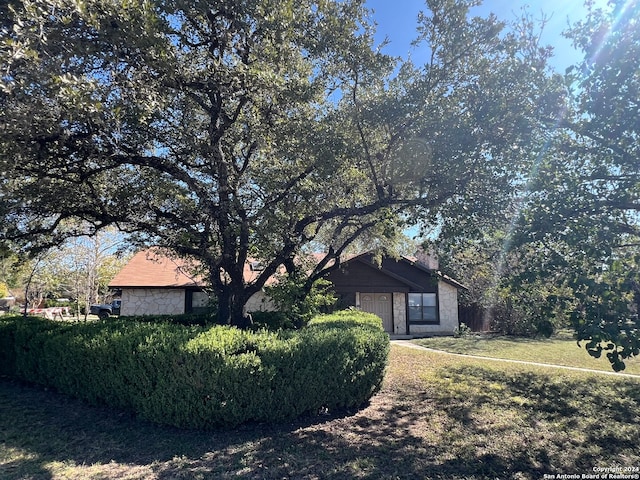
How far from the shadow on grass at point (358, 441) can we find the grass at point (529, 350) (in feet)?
16.2

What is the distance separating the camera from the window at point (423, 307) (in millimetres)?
21891

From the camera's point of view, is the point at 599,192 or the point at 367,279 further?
the point at 367,279

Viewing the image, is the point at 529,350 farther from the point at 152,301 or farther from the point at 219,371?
the point at 152,301

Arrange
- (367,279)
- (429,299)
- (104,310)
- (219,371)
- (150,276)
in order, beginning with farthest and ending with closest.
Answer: (104,310)
(429,299)
(367,279)
(150,276)
(219,371)

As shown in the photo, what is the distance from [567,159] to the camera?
5.98m

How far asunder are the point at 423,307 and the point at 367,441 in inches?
684

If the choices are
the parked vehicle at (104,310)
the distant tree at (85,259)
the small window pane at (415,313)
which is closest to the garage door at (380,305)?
the small window pane at (415,313)

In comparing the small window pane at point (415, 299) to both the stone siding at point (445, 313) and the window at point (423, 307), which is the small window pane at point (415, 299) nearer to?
the window at point (423, 307)

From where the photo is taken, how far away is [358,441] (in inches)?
211

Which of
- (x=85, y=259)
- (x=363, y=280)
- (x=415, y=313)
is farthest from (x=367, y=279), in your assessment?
(x=85, y=259)

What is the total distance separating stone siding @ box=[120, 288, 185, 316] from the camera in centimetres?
1909

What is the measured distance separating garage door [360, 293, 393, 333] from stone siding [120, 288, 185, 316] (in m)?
9.30

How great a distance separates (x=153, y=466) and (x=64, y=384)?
3.84 metres

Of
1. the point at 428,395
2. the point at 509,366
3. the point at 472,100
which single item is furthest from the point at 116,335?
the point at 509,366
